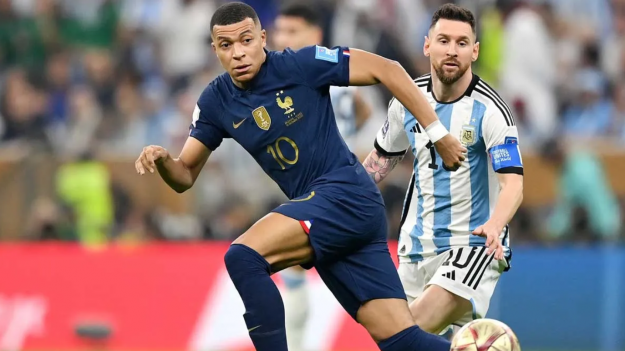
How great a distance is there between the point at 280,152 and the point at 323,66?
0.50 metres

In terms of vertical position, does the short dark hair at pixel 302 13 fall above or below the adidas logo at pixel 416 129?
above

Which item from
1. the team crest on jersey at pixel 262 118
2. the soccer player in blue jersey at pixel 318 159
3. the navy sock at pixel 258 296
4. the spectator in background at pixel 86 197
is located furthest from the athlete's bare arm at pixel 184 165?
the spectator in background at pixel 86 197

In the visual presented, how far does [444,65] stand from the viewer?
22.2ft

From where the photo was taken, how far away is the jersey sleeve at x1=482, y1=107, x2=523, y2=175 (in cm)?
655

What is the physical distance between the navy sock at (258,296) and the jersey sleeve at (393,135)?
1.64 m

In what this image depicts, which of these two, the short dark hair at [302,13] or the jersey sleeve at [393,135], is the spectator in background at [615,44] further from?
the jersey sleeve at [393,135]

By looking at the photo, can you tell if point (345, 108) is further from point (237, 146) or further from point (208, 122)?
point (237, 146)

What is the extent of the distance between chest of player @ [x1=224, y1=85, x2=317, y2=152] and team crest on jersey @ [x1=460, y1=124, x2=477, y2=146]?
107 centimetres

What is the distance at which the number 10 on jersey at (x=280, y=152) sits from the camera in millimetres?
6160

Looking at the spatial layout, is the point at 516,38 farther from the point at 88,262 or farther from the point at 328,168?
the point at 328,168

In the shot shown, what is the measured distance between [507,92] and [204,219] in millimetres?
3769

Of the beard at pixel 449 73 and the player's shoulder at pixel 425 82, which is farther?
the player's shoulder at pixel 425 82

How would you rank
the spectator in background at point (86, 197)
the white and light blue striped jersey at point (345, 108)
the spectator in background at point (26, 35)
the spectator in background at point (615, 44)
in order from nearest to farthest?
1. the white and light blue striped jersey at point (345, 108)
2. the spectator in background at point (86, 197)
3. the spectator in background at point (615, 44)
4. the spectator in background at point (26, 35)

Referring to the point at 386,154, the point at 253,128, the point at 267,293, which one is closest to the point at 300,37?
the point at 386,154
